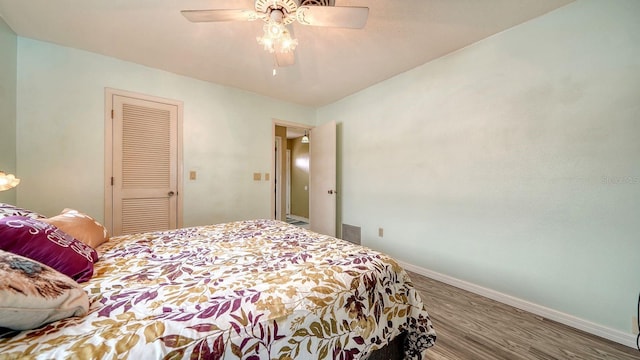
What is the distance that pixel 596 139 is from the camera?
5.62 feet

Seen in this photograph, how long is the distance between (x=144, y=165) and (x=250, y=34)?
1976mm

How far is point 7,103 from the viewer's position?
202 cm

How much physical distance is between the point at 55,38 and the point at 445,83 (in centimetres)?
393

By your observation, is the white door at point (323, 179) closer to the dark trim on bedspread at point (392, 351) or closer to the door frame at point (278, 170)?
the door frame at point (278, 170)

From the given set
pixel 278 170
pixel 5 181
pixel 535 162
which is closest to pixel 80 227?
pixel 5 181

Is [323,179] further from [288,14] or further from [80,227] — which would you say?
[80,227]

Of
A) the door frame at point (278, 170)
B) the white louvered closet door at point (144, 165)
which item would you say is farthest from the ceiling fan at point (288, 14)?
the door frame at point (278, 170)

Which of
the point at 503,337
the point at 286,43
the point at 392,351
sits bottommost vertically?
the point at 503,337

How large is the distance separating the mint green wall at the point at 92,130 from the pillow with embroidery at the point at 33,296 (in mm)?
2303

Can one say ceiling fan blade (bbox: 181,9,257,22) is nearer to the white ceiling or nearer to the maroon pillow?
the white ceiling

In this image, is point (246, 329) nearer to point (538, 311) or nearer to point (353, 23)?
point (353, 23)

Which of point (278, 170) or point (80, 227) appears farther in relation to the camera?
point (278, 170)

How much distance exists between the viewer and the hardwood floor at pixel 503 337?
1.50m

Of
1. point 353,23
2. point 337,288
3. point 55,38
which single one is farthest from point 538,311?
point 55,38
